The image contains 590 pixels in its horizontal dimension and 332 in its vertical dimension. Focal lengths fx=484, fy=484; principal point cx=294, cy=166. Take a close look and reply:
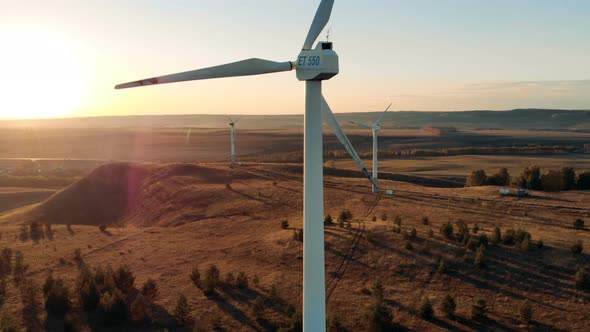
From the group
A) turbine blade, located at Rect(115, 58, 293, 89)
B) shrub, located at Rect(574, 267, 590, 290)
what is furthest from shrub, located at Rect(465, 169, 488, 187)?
turbine blade, located at Rect(115, 58, 293, 89)

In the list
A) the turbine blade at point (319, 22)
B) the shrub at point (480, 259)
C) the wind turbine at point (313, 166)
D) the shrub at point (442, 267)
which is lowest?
the shrub at point (442, 267)

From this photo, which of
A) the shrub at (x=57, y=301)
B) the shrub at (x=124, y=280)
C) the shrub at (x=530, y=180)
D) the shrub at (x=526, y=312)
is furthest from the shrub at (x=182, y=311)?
the shrub at (x=530, y=180)

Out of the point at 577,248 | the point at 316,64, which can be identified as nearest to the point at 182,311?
the point at 316,64

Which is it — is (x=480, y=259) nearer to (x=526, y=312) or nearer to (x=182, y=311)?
(x=526, y=312)

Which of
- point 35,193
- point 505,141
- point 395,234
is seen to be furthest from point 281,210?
point 505,141

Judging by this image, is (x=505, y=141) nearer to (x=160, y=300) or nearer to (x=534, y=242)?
(x=534, y=242)

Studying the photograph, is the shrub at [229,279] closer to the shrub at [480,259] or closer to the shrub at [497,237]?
the shrub at [480,259]
